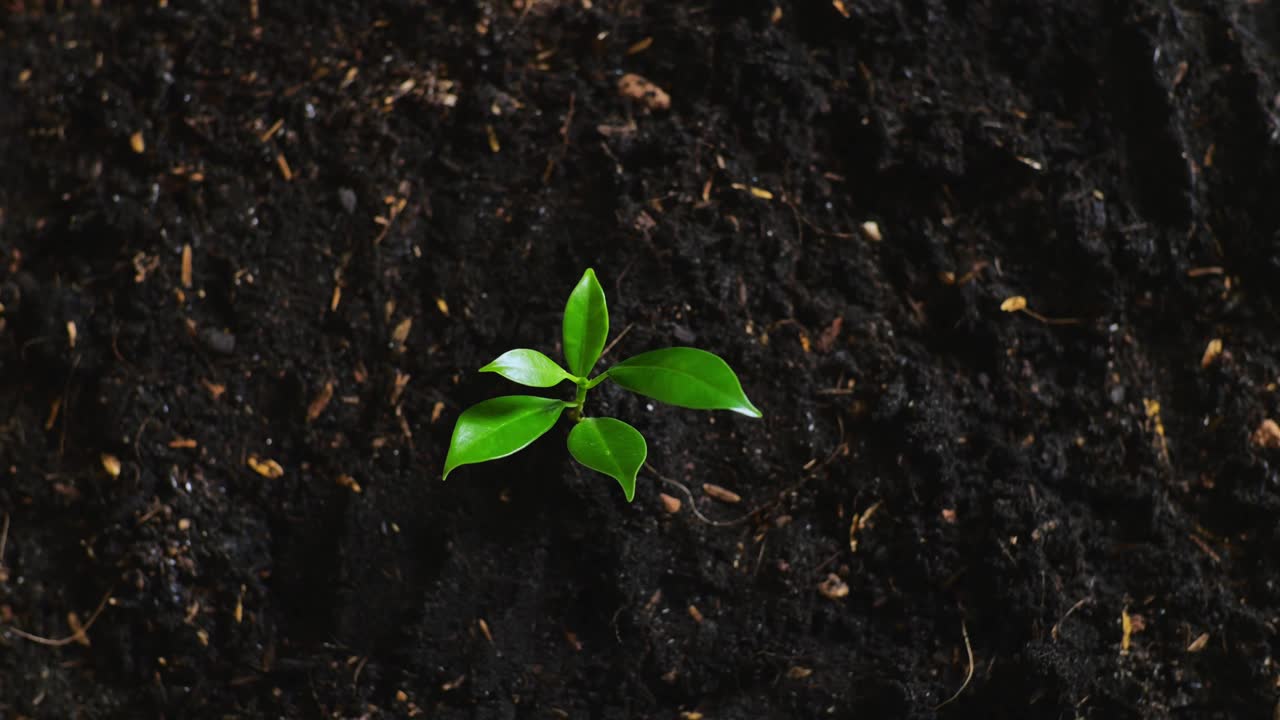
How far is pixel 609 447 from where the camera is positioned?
1114 millimetres

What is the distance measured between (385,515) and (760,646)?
0.58 m

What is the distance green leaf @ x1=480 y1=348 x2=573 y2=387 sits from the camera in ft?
3.59

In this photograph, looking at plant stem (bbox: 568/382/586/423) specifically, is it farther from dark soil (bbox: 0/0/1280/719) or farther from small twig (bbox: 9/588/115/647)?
small twig (bbox: 9/588/115/647)

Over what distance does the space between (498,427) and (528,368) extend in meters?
0.08

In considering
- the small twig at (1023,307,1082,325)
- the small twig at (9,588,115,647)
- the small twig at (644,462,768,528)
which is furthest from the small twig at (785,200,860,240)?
the small twig at (9,588,115,647)

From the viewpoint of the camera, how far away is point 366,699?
137 cm

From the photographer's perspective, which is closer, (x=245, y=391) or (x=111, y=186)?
(x=245, y=391)

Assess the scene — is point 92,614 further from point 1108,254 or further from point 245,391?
point 1108,254

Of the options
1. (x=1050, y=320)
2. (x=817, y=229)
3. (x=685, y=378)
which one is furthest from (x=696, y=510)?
(x=1050, y=320)

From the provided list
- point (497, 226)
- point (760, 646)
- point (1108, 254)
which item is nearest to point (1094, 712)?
point (760, 646)

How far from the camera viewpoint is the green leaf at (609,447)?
3.58 ft

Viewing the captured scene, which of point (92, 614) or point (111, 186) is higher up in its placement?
point (111, 186)

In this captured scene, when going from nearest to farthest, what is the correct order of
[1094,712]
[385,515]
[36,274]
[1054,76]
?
[1094,712]
[385,515]
[1054,76]
[36,274]

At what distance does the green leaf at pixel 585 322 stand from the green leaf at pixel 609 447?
0.28 ft
